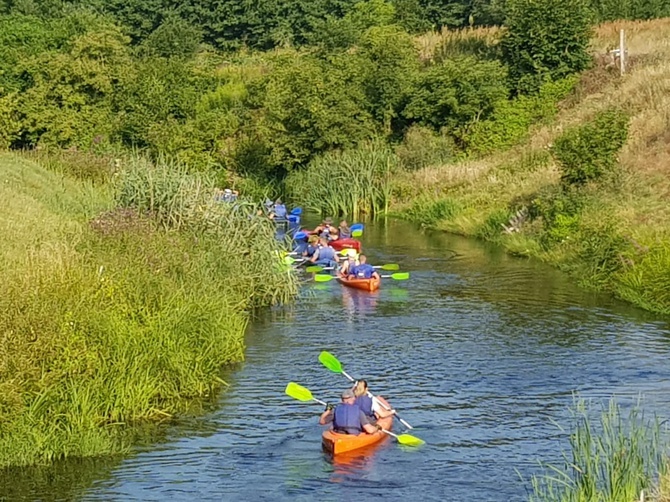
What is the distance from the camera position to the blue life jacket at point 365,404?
614 inches

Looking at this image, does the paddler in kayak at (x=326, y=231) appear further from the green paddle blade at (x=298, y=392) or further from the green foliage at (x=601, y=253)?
the green paddle blade at (x=298, y=392)

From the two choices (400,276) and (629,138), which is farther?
(629,138)

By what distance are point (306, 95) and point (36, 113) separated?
519 inches

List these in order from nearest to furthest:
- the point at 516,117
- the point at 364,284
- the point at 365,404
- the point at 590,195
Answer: the point at 365,404 → the point at 364,284 → the point at 590,195 → the point at 516,117

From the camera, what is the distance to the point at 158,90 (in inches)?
2144

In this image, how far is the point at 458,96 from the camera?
4822 cm

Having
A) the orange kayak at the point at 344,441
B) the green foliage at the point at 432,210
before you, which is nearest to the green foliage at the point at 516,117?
the green foliage at the point at 432,210

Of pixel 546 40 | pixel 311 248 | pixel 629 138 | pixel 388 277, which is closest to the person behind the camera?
pixel 388 277

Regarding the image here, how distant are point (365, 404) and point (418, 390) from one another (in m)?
2.44

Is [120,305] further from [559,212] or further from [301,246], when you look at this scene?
[559,212]

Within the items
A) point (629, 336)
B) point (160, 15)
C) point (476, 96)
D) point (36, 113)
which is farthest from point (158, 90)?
point (629, 336)

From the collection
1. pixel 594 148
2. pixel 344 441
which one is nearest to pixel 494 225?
pixel 594 148

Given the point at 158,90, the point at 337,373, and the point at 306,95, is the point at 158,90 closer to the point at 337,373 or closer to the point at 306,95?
the point at 306,95

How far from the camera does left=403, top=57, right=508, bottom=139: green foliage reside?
47.8m
